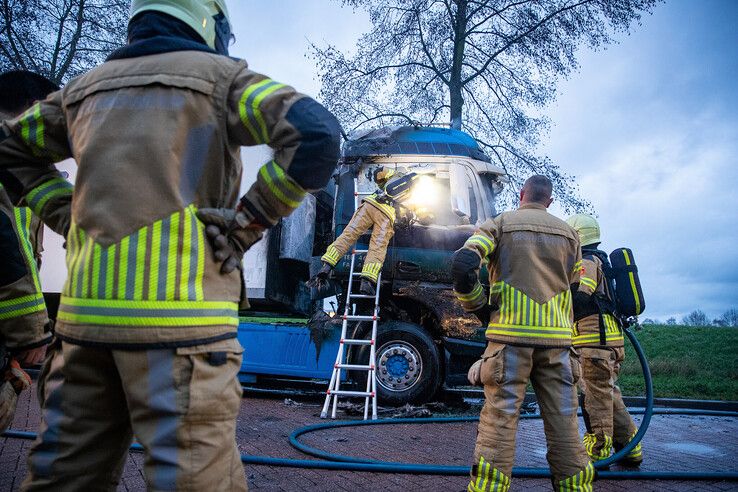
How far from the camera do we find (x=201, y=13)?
191 cm

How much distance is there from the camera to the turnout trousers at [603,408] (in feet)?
14.1

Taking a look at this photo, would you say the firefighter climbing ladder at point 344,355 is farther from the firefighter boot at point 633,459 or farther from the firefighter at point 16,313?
the firefighter at point 16,313

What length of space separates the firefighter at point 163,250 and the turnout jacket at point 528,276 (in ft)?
Answer: 6.13

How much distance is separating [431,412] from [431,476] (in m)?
2.91

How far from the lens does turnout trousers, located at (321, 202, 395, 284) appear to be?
656 centimetres

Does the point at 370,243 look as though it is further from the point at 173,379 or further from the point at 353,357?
the point at 173,379

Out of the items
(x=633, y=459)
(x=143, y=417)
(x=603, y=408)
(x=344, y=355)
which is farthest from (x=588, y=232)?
(x=143, y=417)

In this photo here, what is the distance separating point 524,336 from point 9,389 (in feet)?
8.87

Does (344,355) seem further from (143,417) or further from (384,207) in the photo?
(143,417)

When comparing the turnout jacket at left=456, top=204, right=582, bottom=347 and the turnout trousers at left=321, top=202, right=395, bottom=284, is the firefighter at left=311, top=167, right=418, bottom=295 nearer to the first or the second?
the turnout trousers at left=321, top=202, right=395, bottom=284

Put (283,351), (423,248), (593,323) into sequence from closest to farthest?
(593,323), (423,248), (283,351)

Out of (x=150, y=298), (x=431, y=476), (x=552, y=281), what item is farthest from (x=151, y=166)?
(x=431, y=476)

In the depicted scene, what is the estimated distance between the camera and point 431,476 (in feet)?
12.4

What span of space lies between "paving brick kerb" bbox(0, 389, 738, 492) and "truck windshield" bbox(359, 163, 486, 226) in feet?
8.76
